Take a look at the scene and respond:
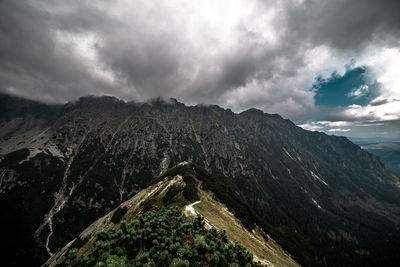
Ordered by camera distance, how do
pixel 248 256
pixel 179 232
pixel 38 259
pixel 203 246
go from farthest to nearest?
pixel 38 259 < pixel 179 232 < pixel 248 256 < pixel 203 246

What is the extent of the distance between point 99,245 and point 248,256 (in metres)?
23.2

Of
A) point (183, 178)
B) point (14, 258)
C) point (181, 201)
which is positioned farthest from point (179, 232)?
point (14, 258)

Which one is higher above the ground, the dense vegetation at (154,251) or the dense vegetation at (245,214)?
the dense vegetation at (154,251)

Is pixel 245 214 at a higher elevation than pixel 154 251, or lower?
lower

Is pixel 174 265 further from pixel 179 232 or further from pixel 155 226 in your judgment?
pixel 155 226

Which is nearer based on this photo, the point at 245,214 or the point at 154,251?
the point at 154,251

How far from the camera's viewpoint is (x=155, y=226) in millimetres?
31031

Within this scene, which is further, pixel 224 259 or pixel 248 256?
pixel 248 256

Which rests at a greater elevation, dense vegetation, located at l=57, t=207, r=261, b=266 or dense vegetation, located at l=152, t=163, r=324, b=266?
dense vegetation, located at l=57, t=207, r=261, b=266

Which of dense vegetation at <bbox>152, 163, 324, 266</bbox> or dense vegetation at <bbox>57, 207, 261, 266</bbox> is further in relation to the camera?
dense vegetation at <bbox>152, 163, 324, 266</bbox>

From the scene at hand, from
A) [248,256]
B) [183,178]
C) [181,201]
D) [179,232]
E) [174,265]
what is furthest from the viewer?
[183,178]

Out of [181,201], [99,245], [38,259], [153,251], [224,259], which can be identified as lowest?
[38,259]

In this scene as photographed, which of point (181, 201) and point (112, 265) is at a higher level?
point (112, 265)

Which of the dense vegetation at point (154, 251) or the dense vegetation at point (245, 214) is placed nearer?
the dense vegetation at point (154, 251)
